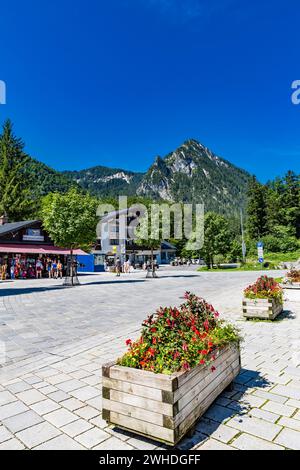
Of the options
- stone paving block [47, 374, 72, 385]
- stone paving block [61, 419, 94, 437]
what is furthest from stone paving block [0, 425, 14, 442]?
stone paving block [47, 374, 72, 385]

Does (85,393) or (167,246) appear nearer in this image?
(85,393)

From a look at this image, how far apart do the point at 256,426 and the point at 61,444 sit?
86.5 inches

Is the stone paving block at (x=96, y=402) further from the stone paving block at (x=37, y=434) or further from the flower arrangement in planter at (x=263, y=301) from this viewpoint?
the flower arrangement in planter at (x=263, y=301)

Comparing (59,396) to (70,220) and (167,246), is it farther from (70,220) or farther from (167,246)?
(167,246)

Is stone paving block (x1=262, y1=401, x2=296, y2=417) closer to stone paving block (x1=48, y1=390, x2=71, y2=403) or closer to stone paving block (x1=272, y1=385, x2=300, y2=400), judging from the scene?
stone paving block (x1=272, y1=385, x2=300, y2=400)

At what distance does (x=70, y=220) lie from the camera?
68.4 feet

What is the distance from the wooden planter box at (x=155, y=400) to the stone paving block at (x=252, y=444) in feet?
1.54

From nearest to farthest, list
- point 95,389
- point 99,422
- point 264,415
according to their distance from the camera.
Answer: point 99,422 → point 264,415 → point 95,389

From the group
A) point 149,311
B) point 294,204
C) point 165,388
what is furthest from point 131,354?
point 294,204

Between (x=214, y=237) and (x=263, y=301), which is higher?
(x=214, y=237)

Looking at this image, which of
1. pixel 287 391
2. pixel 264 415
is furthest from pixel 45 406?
pixel 287 391

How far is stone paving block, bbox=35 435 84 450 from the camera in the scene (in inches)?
128

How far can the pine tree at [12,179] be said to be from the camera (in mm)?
52062

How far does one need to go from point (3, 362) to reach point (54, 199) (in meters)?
16.5
